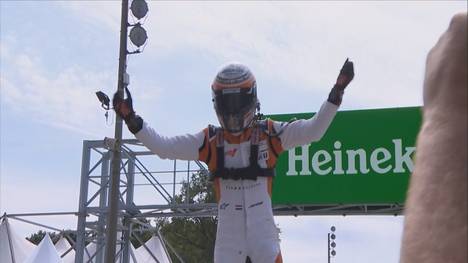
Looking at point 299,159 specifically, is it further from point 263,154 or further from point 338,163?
point 263,154

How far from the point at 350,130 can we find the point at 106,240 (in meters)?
5.18

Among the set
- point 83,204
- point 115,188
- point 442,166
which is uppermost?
point 115,188

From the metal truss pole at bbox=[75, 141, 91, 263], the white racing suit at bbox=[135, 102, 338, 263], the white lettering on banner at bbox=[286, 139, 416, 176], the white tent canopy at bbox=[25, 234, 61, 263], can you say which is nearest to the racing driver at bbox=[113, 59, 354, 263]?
the white racing suit at bbox=[135, 102, 338, 263]

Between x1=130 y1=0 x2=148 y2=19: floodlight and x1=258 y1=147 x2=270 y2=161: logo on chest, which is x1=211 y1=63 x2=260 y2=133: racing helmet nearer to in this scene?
x1=258 y1=147 x2=270 y2=161: logo on chest

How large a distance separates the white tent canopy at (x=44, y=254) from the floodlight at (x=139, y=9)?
543 cm

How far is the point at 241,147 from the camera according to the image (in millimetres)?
4051

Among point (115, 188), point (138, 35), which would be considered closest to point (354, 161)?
point (115, 188)

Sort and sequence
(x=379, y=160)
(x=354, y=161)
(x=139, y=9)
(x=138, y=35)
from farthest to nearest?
(x=139, y=9) < (x=138, y=35) < (x=354, y=161) < (x=379, y=160)

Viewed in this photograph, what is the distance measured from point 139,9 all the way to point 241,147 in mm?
11075

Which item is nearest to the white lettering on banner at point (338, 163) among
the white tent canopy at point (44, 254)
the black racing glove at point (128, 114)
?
the white tent canopy at point (44, 254)

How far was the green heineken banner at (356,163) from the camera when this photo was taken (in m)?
13.3

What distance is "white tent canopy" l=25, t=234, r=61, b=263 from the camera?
15781mm

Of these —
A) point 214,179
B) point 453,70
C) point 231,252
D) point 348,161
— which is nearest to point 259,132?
point 214,179

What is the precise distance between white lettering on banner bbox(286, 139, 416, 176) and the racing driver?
942 cm
